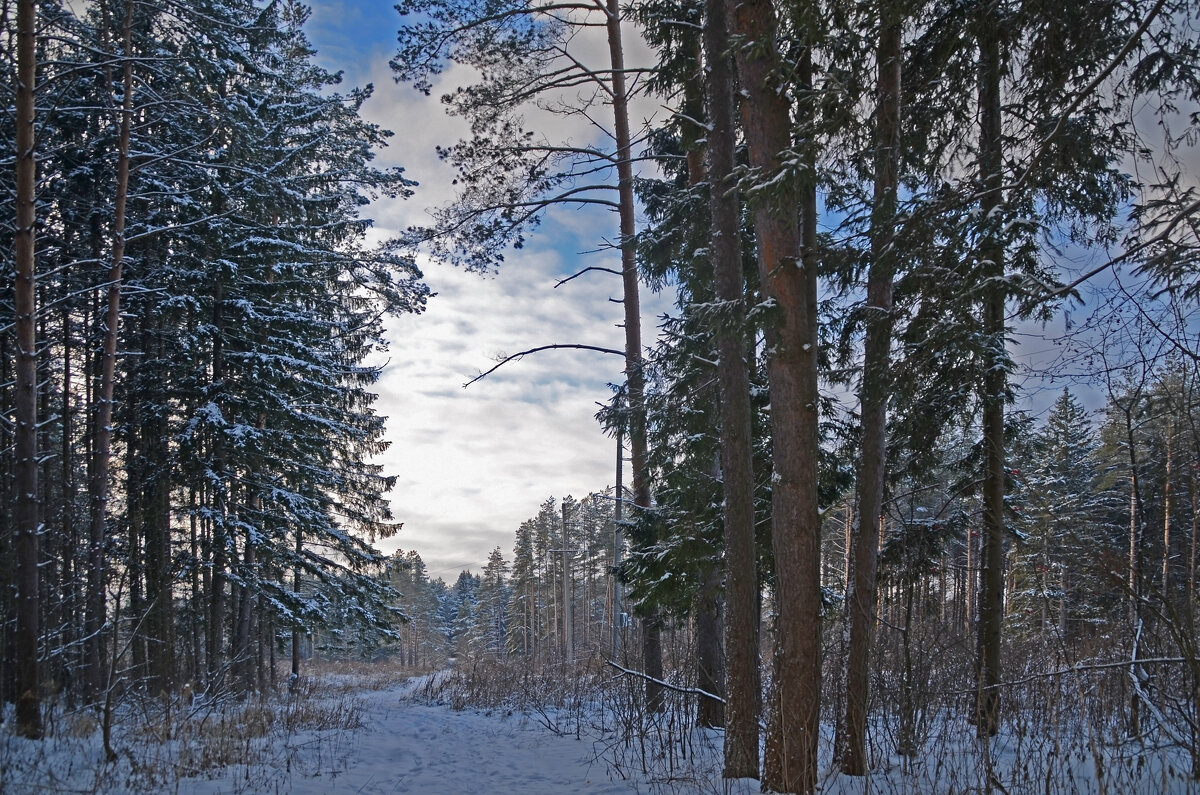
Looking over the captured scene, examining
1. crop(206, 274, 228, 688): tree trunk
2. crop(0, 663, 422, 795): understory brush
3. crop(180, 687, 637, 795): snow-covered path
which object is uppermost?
crop(206, 274, 228, 688): tree trunk

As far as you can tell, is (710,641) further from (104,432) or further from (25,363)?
(104,432)

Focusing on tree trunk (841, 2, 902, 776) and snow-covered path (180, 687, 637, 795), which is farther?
snow-covered path (180, 687, 637, 795)

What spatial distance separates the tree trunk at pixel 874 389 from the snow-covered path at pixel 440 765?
243 cm

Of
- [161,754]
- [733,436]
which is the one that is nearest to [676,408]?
[733,436]

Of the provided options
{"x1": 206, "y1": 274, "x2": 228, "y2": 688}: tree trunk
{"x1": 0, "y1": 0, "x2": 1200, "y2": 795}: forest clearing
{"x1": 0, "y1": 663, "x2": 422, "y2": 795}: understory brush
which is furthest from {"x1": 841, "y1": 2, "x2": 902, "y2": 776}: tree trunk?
{"x1": 206, "y1": 274, "x2": 228, "y2": 688}: tree trunk

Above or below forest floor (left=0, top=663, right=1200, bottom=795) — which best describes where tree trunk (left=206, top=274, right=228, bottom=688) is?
above

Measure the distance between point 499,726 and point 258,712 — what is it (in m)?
3.94

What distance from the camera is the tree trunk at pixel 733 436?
6086 millimetres

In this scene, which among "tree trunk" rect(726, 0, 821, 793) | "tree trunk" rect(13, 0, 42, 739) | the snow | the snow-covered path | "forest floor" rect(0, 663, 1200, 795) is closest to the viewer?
"forest floor" rect(0, 663, 1200, 795)

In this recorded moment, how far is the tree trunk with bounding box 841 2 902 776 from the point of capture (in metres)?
5.91

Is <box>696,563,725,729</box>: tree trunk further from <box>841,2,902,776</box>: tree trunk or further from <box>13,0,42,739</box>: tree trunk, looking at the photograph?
<box>13,0,42,739</box>: tree trunk

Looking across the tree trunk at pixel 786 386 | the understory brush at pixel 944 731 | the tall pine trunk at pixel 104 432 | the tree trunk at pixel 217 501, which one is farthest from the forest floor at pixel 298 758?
the tree trunk at pixel 217 501

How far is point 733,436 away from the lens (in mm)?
6832

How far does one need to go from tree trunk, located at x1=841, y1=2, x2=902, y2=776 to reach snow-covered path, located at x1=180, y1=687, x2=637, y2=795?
2427mm
